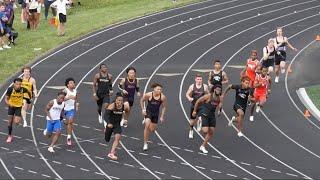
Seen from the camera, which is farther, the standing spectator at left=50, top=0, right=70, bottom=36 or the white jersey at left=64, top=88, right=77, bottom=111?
the standing spectator at left=50, top=0, right=70, bottom=36

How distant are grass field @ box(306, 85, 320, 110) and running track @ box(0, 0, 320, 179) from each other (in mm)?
530

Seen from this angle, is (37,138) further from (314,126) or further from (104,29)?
(104,29)

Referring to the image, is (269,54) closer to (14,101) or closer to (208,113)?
(208,113)

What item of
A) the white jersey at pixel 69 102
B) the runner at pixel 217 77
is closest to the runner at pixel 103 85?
the white jersey at pixel 69 102

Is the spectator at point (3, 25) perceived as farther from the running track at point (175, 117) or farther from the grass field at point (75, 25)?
the running track at point (175, 117)

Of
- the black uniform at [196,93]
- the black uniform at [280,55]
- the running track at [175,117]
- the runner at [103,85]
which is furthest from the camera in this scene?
the black uniform at [280,55]

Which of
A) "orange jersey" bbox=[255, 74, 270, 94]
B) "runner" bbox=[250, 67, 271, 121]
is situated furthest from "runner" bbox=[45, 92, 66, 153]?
"orange jersey" bbox=[255, 74, 270, 94]

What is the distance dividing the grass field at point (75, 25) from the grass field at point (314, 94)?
9908 mm

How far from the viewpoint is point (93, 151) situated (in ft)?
59.9

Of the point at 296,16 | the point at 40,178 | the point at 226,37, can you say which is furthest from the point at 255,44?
the point at 40,178

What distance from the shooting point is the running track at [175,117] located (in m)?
17.2

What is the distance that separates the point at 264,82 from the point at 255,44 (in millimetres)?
9974

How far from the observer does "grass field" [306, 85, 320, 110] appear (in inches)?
913

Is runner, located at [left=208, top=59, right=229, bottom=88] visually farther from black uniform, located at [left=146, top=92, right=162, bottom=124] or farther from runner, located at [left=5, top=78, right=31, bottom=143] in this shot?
runner, located at [left=5, top=78, right=31, bottom=143]
